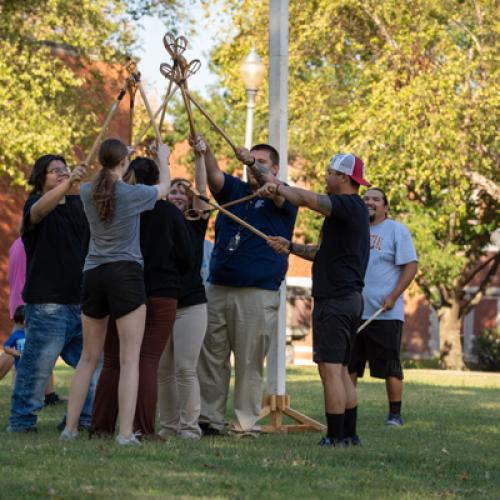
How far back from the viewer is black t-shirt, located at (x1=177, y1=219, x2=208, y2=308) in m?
8.98

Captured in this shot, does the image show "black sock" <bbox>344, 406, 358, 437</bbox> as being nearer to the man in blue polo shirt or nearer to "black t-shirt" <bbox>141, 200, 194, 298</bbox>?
the man in blue polo shirt

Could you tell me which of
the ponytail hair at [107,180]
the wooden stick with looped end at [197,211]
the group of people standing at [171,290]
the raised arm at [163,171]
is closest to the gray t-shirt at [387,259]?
the group of people standing at [171,290]

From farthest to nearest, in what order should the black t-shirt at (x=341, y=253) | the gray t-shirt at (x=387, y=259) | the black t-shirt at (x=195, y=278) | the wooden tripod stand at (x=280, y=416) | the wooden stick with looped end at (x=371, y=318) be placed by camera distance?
the gray t-shirt at (x=387, y=259)
the wooden stick with looped end at (x=371, y=318)
the wooden tripod stand at (x=280, y=416)
the black t-shirt at (x=195, y=278)
the black t-shirt at (x=341, y=253)

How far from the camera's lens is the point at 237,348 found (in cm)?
940

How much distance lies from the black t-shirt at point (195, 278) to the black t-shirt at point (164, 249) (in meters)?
0.25

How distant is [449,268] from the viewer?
28.8 m

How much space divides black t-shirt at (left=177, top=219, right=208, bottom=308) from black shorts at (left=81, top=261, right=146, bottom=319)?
0.82 metres

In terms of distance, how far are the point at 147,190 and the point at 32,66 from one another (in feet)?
55.6

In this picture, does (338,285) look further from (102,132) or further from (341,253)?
(102,132)

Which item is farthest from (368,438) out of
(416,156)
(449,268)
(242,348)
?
(449,268)

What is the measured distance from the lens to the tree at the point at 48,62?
23.7 m

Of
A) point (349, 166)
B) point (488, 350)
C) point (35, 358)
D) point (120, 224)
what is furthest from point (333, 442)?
point (488, 350)

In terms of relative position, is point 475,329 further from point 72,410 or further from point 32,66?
point 72,410

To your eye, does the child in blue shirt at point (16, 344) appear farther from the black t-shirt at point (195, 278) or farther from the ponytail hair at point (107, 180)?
the ponytail hair at point (107, 180)
